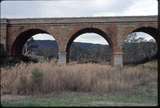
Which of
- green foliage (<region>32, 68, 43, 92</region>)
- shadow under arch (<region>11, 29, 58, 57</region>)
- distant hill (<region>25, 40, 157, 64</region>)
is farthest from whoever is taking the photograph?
distant hill (<region>25, 40, 157, 64</region>)

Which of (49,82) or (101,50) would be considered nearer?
(49,82)

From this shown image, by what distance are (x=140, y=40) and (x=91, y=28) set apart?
30.5 metres

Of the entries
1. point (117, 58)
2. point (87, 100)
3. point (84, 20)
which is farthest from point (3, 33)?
point (87, 100)

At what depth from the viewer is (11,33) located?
36.7 metres

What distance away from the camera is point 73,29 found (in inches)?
1419

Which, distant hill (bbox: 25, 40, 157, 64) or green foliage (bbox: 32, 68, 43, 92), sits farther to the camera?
distant hill (bbox: 25, 40, 157, 64)

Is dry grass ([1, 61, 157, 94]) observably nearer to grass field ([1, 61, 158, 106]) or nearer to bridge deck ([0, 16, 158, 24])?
grass field ([1, 61, 158, 106])

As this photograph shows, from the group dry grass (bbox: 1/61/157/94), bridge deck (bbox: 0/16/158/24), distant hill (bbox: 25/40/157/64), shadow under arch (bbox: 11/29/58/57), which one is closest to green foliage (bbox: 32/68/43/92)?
dry grass (bbox: 1/61/157/94)

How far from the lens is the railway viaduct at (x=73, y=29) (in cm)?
3497

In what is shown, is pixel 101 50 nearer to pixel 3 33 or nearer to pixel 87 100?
pixel 3 33

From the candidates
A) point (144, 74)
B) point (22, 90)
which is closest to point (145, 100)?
point (22, 90)

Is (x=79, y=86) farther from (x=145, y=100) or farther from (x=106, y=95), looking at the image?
(x=145, y=100)

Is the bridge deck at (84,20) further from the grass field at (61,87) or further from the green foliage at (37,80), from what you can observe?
the green foliage at (37,80)

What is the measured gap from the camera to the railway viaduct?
35.0 meters
